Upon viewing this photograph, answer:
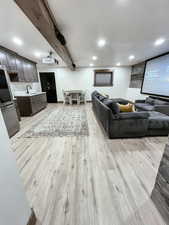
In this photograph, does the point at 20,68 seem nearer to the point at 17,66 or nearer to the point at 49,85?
the point at 17,66

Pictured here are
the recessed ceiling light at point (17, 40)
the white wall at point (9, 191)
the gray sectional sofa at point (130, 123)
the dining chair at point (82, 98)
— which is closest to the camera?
the white wall at point (9, 191)

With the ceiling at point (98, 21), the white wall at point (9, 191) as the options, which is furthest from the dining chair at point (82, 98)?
the white wall at point (9, 191)

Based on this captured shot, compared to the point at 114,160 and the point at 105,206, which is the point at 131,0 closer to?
the point at 114,160

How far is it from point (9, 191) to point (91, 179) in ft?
3.55

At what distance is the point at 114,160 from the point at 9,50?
4.80m

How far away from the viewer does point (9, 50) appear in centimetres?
365

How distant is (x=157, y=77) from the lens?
15.1 ft

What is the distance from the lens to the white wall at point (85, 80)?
280 inches

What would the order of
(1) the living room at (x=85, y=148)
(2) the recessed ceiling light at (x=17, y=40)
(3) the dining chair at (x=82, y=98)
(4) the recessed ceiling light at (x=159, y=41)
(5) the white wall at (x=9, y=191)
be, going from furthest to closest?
(3) the dining chair at (x=82, y=98) < (4) the recessed ceiling light at (x=159, y=41) < (2) the recessed ceiling light at (x=17, y=40) < (1) the living room at (x=85, y=148) < (5) the white wall at (x=9, y=191)

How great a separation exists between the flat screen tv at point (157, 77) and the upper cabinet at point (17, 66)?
19.7 feet

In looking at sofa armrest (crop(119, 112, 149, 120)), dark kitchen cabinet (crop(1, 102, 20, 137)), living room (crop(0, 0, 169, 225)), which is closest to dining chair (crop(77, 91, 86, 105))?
living room (crop(0, 0, 169, 225))

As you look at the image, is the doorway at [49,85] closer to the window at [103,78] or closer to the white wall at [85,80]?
the white wall at [85,80]

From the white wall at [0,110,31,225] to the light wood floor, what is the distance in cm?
39

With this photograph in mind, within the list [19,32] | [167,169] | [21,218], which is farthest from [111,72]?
[21,218]
